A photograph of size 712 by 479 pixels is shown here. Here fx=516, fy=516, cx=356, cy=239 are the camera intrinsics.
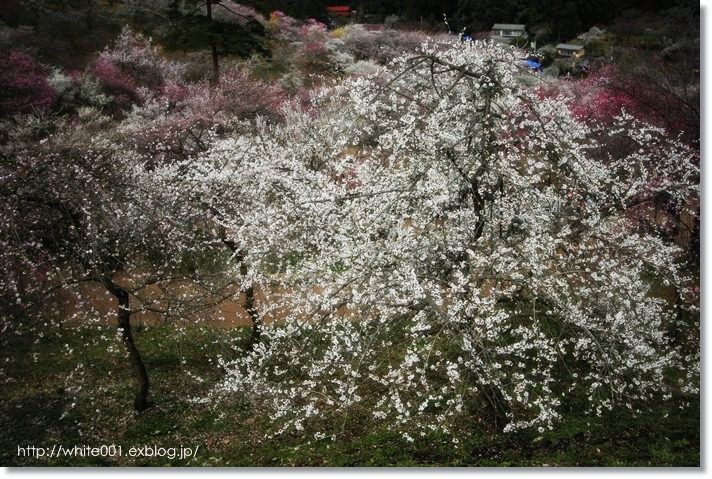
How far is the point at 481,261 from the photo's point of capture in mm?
3389

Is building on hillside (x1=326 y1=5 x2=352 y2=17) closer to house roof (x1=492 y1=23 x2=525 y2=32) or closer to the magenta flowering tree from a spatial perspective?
house roof (x1=492 y1=23 x2=525 y2=32)

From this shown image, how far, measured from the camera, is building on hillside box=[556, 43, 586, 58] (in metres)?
4.80

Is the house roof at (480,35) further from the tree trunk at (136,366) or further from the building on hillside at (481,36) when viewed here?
the tree trunk at (136,366)

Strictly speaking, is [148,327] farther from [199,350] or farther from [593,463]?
[593,463]

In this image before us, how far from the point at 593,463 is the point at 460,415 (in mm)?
998

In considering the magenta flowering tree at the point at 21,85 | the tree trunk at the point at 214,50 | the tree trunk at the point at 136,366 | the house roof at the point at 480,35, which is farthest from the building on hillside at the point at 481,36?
the magenta flowering tree at the point at 21,85

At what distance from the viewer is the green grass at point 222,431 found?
348cm

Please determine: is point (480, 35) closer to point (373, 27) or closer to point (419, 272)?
point (419, 272)

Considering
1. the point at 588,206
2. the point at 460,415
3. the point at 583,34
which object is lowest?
the point at 460,415

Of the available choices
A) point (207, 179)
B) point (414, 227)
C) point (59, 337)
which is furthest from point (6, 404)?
point (414, 227)

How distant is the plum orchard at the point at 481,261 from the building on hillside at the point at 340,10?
255 centimetres

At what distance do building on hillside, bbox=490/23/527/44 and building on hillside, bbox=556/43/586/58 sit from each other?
0.41 meters

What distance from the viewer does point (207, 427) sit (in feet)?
13.7

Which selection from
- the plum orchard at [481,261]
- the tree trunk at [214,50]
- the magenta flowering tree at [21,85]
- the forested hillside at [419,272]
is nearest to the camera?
the plum orchard at [481,261]
